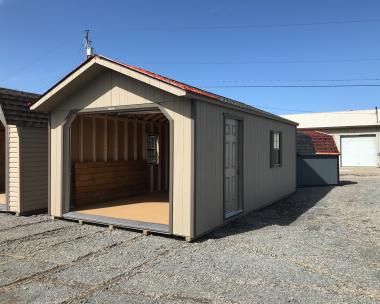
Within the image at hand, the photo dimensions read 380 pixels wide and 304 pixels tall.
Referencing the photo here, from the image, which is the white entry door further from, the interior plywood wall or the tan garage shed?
the interior plywood wall

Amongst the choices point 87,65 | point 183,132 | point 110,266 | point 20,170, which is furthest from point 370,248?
point 20,170

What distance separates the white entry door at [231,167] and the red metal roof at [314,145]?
8467 millimetres

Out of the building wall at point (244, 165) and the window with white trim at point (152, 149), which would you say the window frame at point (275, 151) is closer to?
the building wall at point (244, 165)

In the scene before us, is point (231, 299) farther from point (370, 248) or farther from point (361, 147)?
point (361, 147)

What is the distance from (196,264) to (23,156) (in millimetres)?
5645

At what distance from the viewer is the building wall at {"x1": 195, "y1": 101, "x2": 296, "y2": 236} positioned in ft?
22.2

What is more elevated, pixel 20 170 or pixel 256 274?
pixel 20 170

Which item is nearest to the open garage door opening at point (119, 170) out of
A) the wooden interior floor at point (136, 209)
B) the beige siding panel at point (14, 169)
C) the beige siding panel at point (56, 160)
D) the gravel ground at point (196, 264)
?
the wooden interior floor at point (136, 209)

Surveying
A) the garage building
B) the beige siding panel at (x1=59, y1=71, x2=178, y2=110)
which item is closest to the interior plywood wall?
the beige siding panel at (x1=59, y1=71, x2=178, y2=110)

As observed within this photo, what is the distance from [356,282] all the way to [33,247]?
16.3ft

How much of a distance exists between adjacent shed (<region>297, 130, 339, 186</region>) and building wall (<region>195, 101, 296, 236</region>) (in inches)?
106

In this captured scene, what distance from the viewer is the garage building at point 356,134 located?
2878 centimetres

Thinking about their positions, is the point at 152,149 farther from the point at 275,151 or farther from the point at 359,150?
the point at 359,150

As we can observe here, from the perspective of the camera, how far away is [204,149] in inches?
271
